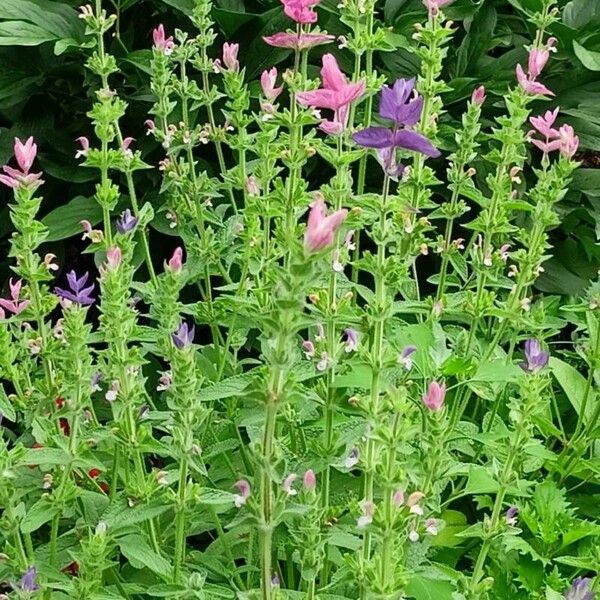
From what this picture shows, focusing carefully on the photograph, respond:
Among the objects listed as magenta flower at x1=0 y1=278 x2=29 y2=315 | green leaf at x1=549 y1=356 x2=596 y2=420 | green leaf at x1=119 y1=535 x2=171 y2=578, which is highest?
magenta flower at x1=0 y1=278 x2=29 y2=315

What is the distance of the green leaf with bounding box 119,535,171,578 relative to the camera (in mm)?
1171

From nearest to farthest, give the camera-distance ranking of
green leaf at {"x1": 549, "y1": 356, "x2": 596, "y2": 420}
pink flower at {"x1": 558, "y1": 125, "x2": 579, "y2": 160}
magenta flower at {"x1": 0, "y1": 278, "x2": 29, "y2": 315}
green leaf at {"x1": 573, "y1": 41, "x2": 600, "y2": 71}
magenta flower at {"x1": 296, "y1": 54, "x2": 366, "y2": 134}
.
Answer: magenta flower at {"x1": 296, "y1": 54, "x2": 366, "y2": 134} → magenta flower at {"x1": 0, "y1": 278, "x2": 29, "y2": 315} → pink flower at {"x1": 558, "y1": 125, "x2": 579, "y2": 160} → green leaf at {"x1": 549, "y1": 356, "x2": 596, "y2": 420} → green leaf at {"x1": 573, "y1": 41, "x2": 600, "y2": 71}

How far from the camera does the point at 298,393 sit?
0.96 m

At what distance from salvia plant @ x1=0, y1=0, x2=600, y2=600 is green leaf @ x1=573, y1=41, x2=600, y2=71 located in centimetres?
63

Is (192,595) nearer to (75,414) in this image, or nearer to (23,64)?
(75,414)

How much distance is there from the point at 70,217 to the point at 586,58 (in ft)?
4.39

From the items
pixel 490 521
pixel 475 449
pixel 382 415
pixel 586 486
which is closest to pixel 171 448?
pixel 382 415

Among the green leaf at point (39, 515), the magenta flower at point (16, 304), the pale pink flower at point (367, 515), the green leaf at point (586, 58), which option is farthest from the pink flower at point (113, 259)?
the green leaf at point (586, 58)

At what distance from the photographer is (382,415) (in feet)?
3.24

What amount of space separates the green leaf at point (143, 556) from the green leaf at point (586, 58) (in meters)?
1.67

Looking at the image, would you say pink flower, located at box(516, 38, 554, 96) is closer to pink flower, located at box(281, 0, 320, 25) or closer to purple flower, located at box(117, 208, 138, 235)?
pink flower, located at box(281, 0, 320, 25)

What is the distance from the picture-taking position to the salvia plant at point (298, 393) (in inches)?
40.6

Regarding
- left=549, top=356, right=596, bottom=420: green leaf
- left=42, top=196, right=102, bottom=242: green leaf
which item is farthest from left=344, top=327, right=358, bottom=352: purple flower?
left=42, top=196, right=102, bottom=242: green leaf

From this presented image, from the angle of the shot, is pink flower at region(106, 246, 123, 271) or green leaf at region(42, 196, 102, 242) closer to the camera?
pink flower at region(106, 246, 123, 271)
